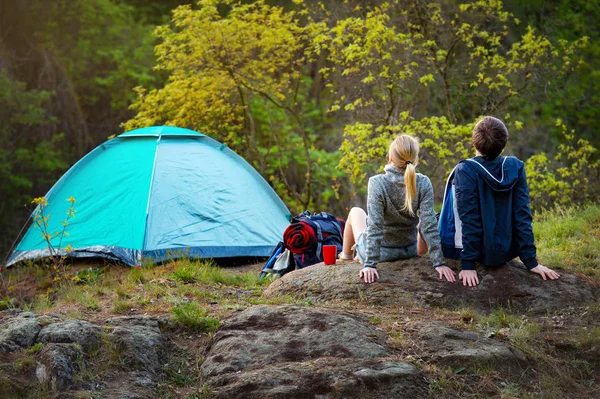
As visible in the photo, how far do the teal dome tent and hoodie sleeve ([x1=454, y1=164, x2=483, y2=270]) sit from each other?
153 inches

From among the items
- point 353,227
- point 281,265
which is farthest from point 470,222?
point 281,265

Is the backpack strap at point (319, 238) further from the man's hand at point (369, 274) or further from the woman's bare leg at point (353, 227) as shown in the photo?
the man's hand at point (369, 274)

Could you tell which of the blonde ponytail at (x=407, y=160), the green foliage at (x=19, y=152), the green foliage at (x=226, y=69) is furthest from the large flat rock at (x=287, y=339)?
the green foliage at (x=19, y=152)

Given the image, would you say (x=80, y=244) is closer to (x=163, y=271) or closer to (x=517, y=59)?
(x=163, y=271)

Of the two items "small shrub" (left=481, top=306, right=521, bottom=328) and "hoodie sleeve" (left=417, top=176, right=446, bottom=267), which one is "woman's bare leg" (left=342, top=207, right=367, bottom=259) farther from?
"small shrub" (left=481, top=306, right=521, bottom=328)

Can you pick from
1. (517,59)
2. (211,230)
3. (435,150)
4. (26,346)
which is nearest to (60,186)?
(211,230)

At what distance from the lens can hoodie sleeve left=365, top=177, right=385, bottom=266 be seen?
16.9 feet

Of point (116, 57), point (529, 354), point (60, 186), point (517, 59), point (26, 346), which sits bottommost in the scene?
point (529, 354)

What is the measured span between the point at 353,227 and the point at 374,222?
575 millimetres

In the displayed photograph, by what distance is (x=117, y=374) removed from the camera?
391 cm

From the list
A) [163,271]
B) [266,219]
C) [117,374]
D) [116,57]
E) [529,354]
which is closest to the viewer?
[117,374]

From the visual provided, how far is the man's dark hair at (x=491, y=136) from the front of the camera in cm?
508

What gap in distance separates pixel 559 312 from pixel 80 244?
5527mm

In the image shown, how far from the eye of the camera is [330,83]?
1255 cm
